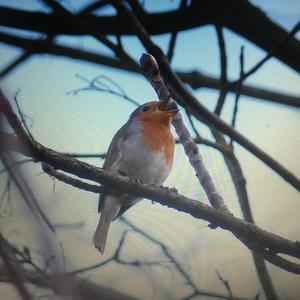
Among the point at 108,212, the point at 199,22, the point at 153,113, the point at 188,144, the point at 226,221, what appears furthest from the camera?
the point at 153,113

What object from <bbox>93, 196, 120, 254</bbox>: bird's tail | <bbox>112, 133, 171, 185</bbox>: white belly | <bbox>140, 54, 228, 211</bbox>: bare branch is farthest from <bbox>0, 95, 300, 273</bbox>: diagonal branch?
<bbox>112, 133, 171, 185</bbox>: white belly

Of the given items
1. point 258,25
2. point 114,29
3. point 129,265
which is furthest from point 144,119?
point 129,265

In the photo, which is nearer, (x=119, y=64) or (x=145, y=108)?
(x=119, y=64)

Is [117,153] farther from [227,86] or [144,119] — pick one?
[227,86]

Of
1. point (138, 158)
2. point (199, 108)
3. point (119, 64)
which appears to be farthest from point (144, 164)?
point (199, 108)

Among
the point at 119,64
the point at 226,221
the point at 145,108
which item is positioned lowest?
the point at 226,221

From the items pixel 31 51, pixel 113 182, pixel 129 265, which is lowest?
pixel 129 265

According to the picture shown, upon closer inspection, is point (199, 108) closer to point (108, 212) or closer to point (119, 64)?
point (119, 64)

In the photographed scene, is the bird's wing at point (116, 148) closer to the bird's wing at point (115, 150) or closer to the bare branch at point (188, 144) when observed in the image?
the bird's wing at point (115, 150)

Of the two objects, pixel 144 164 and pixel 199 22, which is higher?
pixel 199 22
